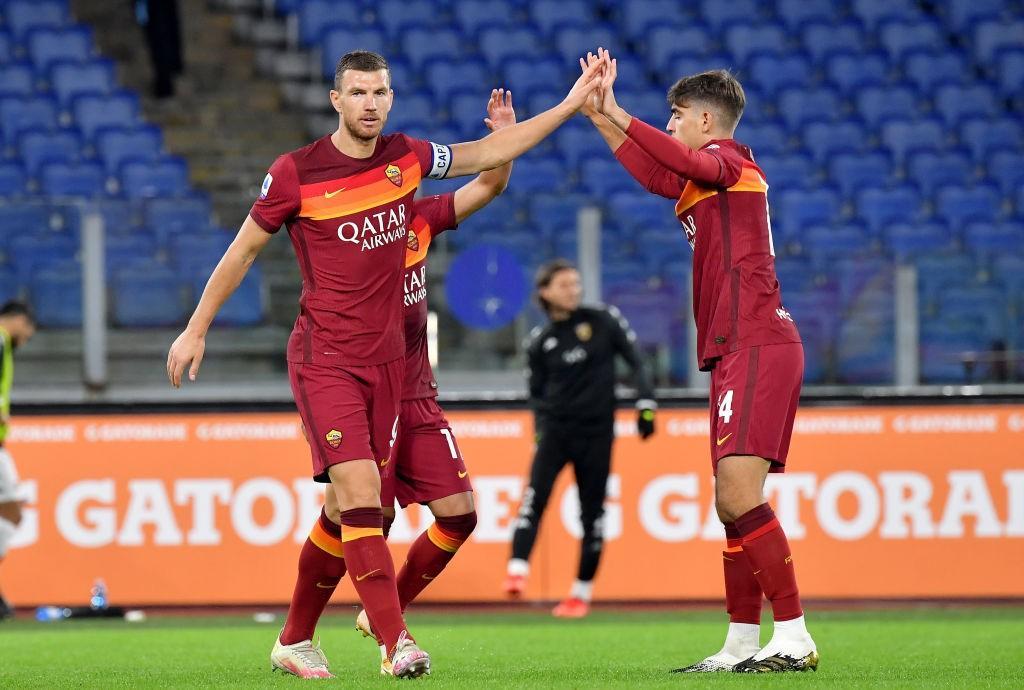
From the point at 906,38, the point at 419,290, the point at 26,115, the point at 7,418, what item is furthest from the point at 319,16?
the point at 419,290

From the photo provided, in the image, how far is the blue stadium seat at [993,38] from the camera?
1872cm

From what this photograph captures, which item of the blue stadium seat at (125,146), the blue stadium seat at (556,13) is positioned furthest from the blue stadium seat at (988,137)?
the blue stadium seat at (125,146)

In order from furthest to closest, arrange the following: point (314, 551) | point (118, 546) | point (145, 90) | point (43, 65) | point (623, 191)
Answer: point (145, 90) → point (43, 65) → point (623, 191) → point (118, 546) → point (314, 551)

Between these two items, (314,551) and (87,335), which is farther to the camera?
(87,335)

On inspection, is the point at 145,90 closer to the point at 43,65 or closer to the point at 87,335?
the point at 43,65

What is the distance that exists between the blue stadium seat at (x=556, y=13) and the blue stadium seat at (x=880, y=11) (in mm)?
3216

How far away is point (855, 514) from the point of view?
37.4ft

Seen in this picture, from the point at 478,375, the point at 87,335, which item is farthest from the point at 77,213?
the point at 478,375

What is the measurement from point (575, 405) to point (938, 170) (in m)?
8.08

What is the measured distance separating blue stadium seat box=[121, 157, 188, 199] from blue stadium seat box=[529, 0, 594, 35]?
489cm

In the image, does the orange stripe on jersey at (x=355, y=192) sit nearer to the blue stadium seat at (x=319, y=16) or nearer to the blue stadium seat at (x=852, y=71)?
the blue stadium seat at (x=319, y=16)

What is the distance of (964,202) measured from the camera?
16.6 metres

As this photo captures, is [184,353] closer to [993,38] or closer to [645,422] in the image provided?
[645,422]

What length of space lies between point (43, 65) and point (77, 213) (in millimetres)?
5947
